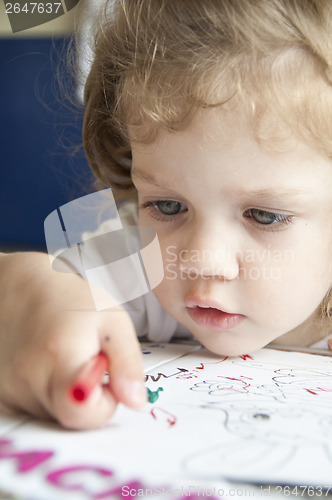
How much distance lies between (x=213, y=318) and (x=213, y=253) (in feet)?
0.31

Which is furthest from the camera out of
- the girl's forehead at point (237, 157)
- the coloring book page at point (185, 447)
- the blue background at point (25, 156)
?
Answer: the blue background at point (25, 156)

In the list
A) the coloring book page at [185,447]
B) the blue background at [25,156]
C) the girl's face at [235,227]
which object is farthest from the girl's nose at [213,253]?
the blue background at [25,156]

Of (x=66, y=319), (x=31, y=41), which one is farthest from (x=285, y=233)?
(x=31, y=41)

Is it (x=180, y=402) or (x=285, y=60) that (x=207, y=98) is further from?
(x=180, y=402)

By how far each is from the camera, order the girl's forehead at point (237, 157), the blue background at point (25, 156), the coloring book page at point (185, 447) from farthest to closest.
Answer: the blue background at point (25, 156), the girl's forehead at point (237, 157), the coloring book page at point (185, 447)

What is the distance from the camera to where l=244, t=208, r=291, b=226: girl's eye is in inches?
20.4

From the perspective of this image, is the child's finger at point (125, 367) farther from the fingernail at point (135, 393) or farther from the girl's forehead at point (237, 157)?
the girl's forehead at point (237, 157)

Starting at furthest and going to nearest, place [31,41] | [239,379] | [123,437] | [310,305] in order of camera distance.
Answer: [31,41] < [310,305] < [239,379] < [123,437]

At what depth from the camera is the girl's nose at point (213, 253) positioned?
49 centimetres

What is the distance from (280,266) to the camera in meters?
0.53

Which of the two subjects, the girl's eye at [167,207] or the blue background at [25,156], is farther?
the blue background at [25,156]

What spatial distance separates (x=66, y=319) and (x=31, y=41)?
A: 98cm

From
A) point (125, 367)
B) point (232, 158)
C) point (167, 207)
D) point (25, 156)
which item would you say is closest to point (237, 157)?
point (232, 158)

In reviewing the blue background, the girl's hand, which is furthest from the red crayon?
the blue background
